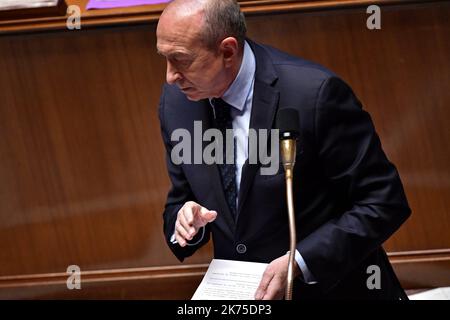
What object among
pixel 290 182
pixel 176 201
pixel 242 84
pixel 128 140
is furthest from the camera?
pixel 128 140

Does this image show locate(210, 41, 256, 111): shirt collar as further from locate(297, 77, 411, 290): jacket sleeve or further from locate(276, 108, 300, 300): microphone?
locate(276, 108, 300, 300): microphone

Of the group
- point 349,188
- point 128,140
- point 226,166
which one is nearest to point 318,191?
point 349,188

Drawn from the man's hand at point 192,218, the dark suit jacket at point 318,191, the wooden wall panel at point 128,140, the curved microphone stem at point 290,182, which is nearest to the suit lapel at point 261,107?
the dark suit jacket at point 318,191

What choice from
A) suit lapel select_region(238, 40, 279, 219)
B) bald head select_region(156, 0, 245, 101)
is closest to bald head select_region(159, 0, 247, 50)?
bald head select_region(156, 0, 245, 101)

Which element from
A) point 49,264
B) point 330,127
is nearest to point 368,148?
point 330,127

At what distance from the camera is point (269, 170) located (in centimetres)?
127

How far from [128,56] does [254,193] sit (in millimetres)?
869

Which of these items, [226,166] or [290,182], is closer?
[290,182]

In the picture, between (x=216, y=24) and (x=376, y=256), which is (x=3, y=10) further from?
(x=376, y=256)

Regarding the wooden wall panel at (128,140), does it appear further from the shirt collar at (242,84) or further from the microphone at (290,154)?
the microphone at (290,154)

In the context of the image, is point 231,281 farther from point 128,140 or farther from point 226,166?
point 128,140

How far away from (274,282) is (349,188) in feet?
0.74

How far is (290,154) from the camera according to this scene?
1.02 meters

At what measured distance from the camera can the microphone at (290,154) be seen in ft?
3.22
